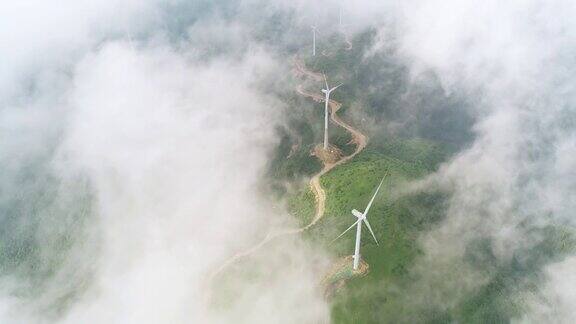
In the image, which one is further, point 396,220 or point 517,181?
point 517,181

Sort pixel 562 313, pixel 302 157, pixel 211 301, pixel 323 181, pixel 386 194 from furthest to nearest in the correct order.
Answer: pixel 302 157, pixel 323 181, pixel 386 194, pixel 211 301, pixel 562 313

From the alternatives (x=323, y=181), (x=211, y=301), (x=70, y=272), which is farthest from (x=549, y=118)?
(x=70, y=272)

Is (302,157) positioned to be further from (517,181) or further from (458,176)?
(517,181)

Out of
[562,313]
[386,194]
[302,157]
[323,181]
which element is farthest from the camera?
[302,157]

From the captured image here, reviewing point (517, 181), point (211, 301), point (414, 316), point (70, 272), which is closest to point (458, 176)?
point (517, 181)

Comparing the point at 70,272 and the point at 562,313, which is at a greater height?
the point at 70,272

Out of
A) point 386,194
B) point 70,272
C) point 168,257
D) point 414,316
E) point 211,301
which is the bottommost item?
point 414,316

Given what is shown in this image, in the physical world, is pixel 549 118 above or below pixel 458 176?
above

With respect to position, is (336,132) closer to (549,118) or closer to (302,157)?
(302,157)

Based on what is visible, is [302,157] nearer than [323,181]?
No
